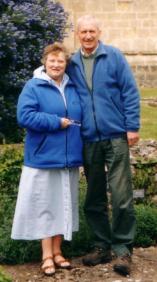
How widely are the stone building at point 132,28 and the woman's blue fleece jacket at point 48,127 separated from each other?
13984 millimetres

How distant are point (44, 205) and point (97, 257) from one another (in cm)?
65

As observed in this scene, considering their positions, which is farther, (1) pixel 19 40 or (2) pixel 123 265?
(1) pixel 19 40

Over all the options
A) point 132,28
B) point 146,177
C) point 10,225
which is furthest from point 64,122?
point 132,28

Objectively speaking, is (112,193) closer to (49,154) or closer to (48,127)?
(49,154)

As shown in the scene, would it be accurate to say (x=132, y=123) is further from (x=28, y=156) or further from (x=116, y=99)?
(x=28, y=156)

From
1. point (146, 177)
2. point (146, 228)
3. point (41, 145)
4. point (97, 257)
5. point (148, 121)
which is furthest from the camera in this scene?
point (148, 121)

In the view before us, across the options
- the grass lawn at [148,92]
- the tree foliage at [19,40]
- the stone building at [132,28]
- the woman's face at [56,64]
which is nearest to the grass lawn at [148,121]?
the grass lawn at [148,92]

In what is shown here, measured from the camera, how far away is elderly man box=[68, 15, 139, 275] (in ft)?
19.8

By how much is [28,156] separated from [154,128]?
21.0 ft

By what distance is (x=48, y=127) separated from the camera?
590 centimetres

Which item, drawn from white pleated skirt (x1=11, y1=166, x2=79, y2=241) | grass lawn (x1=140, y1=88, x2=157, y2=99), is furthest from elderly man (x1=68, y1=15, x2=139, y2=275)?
grass lawn (x1=140, y1=88, x2=157, y2=99)

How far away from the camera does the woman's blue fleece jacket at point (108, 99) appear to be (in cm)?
604

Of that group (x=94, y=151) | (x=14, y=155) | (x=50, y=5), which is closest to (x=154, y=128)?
(x=50, y=5)

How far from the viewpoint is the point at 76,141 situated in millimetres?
6094
